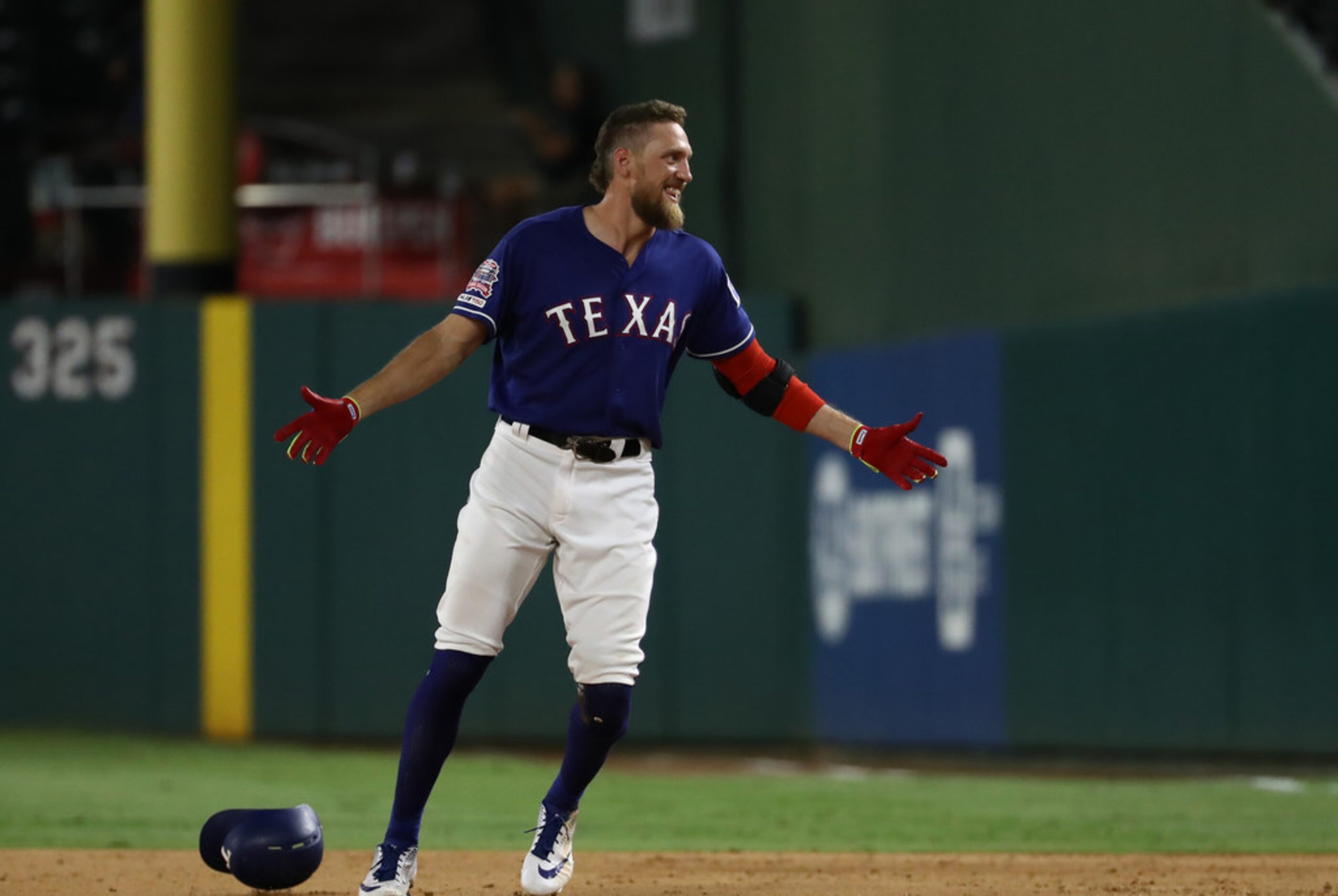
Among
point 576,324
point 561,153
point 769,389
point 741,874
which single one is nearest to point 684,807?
point 741,874

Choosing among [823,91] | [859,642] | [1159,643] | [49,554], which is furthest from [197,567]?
[1159,643]

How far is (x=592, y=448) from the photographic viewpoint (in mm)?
5336

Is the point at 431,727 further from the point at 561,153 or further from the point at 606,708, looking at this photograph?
the point at 561,153

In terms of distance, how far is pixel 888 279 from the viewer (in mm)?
12109

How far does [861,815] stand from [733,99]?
684 centimetres

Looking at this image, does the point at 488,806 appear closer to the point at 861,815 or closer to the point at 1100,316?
the point at 861,815

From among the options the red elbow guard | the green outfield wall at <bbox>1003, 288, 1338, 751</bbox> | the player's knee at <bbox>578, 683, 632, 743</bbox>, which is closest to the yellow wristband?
the red elbow guard

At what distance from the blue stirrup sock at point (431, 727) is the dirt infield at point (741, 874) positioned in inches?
21.2

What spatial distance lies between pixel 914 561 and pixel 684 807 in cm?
344

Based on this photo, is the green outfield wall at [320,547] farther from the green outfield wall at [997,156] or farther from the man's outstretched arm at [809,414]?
the man's outstretched arm at [809,414]

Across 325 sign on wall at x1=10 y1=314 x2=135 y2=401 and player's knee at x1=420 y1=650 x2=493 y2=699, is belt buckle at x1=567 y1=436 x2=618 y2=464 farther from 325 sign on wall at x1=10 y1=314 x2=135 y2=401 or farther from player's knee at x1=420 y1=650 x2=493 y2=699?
325 sign on wall at x1=10 y1=314 x2=135 y2=401

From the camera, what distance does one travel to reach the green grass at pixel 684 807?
285 inches

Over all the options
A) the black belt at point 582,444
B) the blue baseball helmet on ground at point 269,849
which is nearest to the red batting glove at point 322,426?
the black belt at point 582,444

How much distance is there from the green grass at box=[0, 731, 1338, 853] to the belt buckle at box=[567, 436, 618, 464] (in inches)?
86.2
